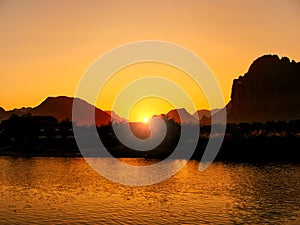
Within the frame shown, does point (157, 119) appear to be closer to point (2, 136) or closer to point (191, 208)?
point (2, 136)

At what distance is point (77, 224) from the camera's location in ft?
120

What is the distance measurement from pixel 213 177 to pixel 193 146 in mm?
61713

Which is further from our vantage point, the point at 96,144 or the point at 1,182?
the point at 96,144

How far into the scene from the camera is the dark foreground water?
127 feet

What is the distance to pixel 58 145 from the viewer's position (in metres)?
156

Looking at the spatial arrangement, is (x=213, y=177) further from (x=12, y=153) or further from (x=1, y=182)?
(x=12, y=153)

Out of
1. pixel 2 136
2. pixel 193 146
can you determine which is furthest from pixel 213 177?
pixel 2 136

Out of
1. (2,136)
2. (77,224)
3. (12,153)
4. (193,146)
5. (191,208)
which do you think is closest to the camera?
(77,224)

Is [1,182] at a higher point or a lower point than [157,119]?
lower

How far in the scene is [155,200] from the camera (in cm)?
4806

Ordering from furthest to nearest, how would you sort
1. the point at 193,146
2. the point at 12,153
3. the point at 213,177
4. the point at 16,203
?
the point at 12,153
the point at 193,146
the point at 213,177
the point at 16,203

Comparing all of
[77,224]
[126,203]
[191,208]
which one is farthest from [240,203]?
[77,224]

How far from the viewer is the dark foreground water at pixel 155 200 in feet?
127

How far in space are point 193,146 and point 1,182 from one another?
7784 cm
